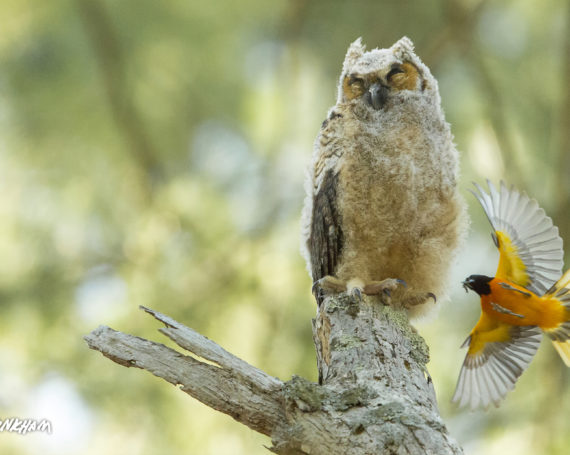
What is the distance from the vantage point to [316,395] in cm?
191

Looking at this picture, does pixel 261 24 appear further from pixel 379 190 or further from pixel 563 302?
pixel 563 302

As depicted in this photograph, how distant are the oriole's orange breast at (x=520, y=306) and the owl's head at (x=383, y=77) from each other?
2.93 feet

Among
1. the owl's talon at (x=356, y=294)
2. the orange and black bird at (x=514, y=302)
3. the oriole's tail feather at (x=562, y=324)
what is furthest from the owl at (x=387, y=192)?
the oriole's tail feather at (x=562, y=324)

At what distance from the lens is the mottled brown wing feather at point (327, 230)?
8.89 feet

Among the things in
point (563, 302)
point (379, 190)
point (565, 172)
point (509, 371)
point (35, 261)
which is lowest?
point (509, 371)

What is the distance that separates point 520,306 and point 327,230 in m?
0.82

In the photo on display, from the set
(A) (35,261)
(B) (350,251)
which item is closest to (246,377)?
(B) (350,251)

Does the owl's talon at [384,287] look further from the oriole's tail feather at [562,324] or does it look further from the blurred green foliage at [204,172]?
the blurred green foliage at [204,172]

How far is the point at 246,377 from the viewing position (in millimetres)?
1946

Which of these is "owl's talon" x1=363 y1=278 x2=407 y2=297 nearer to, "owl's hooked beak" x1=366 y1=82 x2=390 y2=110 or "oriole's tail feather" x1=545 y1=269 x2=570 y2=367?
"oriole's tail feather" x1=545 y1=269 x2=570 y2=367

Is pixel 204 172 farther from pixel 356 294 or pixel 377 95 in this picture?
pixel 356 294

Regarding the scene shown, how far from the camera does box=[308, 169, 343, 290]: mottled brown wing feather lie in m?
2.71

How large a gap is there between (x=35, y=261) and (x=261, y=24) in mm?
2333

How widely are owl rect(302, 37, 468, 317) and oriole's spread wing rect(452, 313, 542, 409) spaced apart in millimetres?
270
